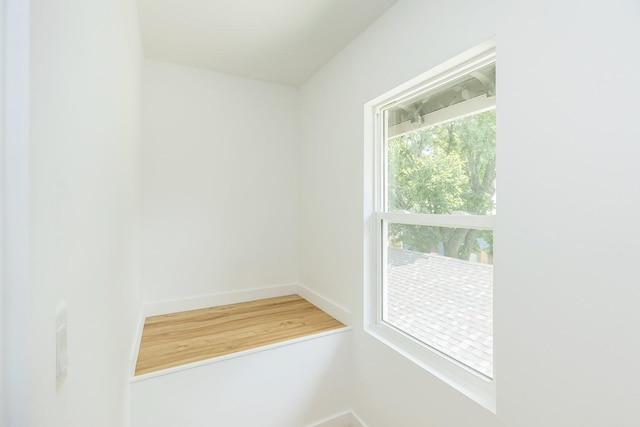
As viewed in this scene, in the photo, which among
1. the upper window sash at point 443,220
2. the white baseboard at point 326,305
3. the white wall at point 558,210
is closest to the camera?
the white wall at point 558,210

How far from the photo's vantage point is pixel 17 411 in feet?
1.15

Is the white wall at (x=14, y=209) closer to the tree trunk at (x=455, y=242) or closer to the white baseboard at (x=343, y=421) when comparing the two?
the tree trunk at (x=455, y=242)

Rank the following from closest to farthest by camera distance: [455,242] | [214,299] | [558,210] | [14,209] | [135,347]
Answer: [14,209] < [558,210] < [455,242] < [135,347] < [214,299]

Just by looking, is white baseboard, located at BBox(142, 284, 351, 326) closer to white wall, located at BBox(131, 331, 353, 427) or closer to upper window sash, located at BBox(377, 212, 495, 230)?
white wall, located at BBox(131, 331, 353, 427)

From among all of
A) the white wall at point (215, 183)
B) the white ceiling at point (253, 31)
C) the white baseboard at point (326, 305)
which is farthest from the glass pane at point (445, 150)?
the white wall at point (215, 183)

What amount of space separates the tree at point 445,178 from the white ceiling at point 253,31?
0.78 meters

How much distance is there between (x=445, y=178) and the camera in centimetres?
141

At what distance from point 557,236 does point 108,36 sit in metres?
1.60

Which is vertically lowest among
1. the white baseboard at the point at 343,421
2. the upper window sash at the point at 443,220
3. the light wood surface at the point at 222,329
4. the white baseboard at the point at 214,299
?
the white baseboard at the point at 343,421

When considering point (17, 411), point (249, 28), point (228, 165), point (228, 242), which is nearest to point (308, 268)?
point (228, 242)

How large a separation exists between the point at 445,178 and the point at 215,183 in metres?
1.78

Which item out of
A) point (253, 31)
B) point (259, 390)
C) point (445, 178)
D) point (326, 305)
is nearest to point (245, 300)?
point (326, 305)

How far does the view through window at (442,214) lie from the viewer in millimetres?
1245

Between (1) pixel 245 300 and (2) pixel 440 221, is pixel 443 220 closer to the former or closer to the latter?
(2) pixel 440 221
